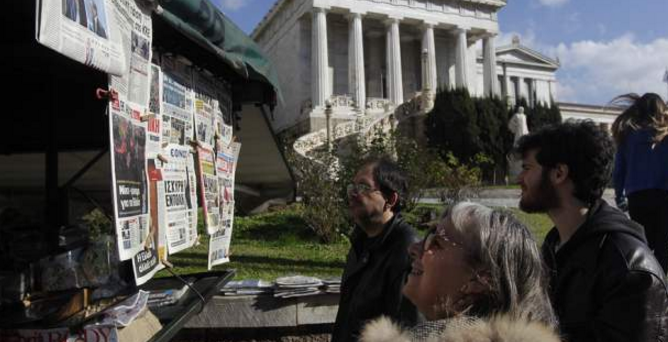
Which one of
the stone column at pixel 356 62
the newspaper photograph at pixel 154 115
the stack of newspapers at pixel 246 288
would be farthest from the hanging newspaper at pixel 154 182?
the stone column at pixel 356 62

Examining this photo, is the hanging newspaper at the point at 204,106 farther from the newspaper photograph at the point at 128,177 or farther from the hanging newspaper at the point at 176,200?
the newspaper photograph at the point at 128,177

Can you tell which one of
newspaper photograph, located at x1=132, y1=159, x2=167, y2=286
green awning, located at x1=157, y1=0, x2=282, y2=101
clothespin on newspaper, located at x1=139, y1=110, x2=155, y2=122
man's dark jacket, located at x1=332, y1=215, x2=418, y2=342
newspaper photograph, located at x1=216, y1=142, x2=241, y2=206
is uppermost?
green awning, located at x1=157, y1=0, x2=282, y2=101

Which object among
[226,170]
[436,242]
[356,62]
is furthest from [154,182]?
[356,62]

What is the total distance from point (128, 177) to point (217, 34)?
3.48ft

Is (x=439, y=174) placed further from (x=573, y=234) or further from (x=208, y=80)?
(x=573, y=234)

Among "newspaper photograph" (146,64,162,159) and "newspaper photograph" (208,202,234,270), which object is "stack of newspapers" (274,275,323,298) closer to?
"newspaper photograph" (208,202,234,270)

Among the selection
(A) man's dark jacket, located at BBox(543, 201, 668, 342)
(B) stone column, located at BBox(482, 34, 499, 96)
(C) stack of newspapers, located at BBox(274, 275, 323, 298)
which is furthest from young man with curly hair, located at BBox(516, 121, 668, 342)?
(B) stone column, located at BBox(482, 34, 499, 96)

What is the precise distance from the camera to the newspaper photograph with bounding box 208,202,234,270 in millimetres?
3852

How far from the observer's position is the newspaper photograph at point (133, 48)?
2342mm

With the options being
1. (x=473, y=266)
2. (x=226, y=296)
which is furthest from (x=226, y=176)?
(x=473, y=266)

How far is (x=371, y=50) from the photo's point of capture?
A: 45906mm

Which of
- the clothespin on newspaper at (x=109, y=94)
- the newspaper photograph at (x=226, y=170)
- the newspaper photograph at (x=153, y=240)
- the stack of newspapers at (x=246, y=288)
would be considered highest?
the clothespin on newspaper at (x=109, y=94)

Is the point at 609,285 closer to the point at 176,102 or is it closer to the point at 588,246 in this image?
the point at 588,246

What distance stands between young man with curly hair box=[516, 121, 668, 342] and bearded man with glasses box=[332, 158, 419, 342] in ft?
1.97
